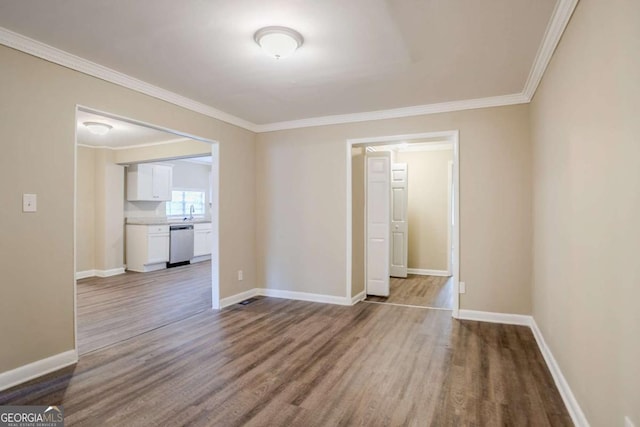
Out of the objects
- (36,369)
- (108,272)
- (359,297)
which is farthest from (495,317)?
(108,272)

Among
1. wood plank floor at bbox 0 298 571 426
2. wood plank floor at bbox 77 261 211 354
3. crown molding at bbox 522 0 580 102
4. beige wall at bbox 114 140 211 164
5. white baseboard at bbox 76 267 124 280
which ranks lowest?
wood plank floor at bbox 77 261 211 354

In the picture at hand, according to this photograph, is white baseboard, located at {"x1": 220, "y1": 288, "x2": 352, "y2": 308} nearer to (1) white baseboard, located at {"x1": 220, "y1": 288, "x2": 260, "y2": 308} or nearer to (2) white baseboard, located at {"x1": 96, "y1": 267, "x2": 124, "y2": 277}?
(1) white baseboard, located at {"x1": 220, "y1": 288, "x2": 260, "y2": 308}

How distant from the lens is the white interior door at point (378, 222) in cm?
492

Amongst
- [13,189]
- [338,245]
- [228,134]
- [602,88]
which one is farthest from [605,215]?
[228,134]

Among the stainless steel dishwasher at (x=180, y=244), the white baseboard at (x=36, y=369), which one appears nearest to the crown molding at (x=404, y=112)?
the white baseboard at (x=36, y=369)

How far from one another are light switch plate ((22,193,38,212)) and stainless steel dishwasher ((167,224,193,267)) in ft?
15.9

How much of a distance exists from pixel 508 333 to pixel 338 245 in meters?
2.11

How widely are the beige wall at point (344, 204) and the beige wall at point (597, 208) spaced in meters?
1.03

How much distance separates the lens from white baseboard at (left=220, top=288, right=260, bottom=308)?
433cm

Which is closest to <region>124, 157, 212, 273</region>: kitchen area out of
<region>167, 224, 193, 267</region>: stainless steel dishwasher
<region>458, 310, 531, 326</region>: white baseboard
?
<region>167, 224, 193, 267</region>: stainless steel dishwasher

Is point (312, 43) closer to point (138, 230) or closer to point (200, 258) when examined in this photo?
point (138, 230)

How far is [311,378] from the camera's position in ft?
8.29

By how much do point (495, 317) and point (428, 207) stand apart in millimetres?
3204

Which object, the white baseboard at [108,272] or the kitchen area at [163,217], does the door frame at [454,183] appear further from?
the white baseboard at [108,272]
